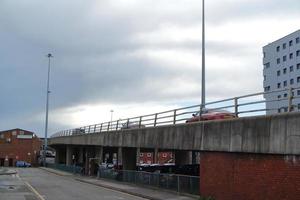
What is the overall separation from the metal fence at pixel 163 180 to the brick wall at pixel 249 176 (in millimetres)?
2184

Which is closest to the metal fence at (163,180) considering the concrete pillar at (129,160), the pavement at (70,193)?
the concrete pillar at (129,160)

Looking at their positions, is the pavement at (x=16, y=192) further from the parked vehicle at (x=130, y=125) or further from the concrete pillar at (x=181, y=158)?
the concrete pillar at (x=181, y=158)

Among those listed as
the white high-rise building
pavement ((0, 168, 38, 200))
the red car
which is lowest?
pavement ((0, 168, 38, 200))

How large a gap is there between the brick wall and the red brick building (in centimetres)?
11238

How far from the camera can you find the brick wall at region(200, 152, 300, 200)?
17.2 m

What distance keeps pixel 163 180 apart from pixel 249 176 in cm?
1207

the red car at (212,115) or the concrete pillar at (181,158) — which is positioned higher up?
the red car at (212,115)

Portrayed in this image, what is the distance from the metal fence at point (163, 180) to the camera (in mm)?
25984

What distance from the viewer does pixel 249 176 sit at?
19.7 meters

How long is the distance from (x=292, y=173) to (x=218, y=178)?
5.32 metres

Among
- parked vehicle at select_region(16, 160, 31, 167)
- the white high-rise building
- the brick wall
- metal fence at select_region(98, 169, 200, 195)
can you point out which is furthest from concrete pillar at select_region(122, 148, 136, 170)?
parked vehicle at select_region(16, 160, 31, 167)

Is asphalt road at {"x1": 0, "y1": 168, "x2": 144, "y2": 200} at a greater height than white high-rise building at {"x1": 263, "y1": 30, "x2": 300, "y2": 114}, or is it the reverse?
white high-rise building at {"x1": 263, "y1": 30, "x2": 300, "y2": 114}

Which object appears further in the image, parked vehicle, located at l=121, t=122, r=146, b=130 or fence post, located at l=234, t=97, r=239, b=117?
parked vehicle, located at l=121, t=122, r=146, b=130

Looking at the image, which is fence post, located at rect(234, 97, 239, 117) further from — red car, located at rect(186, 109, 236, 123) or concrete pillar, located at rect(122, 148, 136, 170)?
concrete pillar, located at rect(122, 148, 136, 170)
